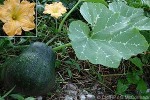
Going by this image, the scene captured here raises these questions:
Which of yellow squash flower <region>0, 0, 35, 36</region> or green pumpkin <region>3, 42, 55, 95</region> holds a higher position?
yellow squash flower <region>0, 0, 35, 36</region>

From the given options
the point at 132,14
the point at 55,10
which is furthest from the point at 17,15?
the point at 132,14

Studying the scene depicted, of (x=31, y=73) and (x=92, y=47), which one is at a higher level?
(x=92, y=47)

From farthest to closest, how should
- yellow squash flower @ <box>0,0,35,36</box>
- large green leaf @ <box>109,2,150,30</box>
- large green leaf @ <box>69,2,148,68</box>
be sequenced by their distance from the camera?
large green leaf @ <box>109,2,150,30</box>, yellow squash flower @ <box>0,0,35,36</box>, large green leaf @ <box>69,2,148,68</box>

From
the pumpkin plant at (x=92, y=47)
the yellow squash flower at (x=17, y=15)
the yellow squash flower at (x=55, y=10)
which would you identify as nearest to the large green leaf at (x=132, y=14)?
the pumpkin plant at (x=92, y=47)

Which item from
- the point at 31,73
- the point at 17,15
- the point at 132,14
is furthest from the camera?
the point at 132,14

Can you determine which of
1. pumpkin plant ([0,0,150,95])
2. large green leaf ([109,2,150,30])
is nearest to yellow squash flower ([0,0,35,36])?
pumpkin plant ([0,0,150,95])

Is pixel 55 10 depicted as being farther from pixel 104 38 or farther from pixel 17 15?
pixel 104 38

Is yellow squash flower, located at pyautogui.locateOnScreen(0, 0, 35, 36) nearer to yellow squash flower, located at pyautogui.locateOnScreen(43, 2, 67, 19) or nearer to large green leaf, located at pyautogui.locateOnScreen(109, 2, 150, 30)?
yellow squash flower, located at pyautogui.locateOnScreen(43, 2, 67, 19)
